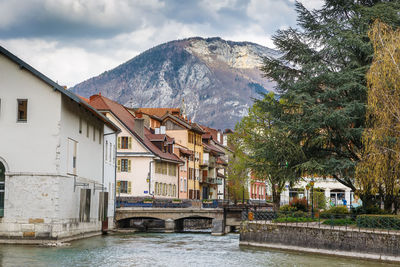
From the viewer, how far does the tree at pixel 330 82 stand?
38344 mm

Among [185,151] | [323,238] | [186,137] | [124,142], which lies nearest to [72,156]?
[323,238]

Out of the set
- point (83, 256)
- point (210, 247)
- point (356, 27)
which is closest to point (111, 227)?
point (210, 247)

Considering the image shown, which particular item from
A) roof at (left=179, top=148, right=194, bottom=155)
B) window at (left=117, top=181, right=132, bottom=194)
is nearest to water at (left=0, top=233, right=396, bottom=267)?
window at (left=117, top=181, right=132, bottom=194)

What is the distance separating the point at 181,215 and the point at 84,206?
18.2 metres

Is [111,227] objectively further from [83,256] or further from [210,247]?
[83,256]

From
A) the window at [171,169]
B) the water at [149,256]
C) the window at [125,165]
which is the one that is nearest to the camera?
the water at [149,256]

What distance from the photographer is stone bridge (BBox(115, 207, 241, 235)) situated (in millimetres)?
58219

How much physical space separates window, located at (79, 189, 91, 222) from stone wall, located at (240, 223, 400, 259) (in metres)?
10.7

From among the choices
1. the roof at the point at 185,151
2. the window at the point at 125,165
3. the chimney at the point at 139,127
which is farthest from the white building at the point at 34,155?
the roof at the point at 185,151

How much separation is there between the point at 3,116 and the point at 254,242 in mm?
17149

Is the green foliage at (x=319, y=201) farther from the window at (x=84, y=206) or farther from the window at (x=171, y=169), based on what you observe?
the window at (x=84, y=206)

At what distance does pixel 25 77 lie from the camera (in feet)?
127

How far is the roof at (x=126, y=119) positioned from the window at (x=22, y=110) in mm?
31983

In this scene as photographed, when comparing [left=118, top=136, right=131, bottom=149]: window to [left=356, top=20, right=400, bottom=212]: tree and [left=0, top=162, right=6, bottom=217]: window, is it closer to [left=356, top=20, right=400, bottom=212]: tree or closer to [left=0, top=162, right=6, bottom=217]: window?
[left=0, top=162, right=6, bottom=217]: window
